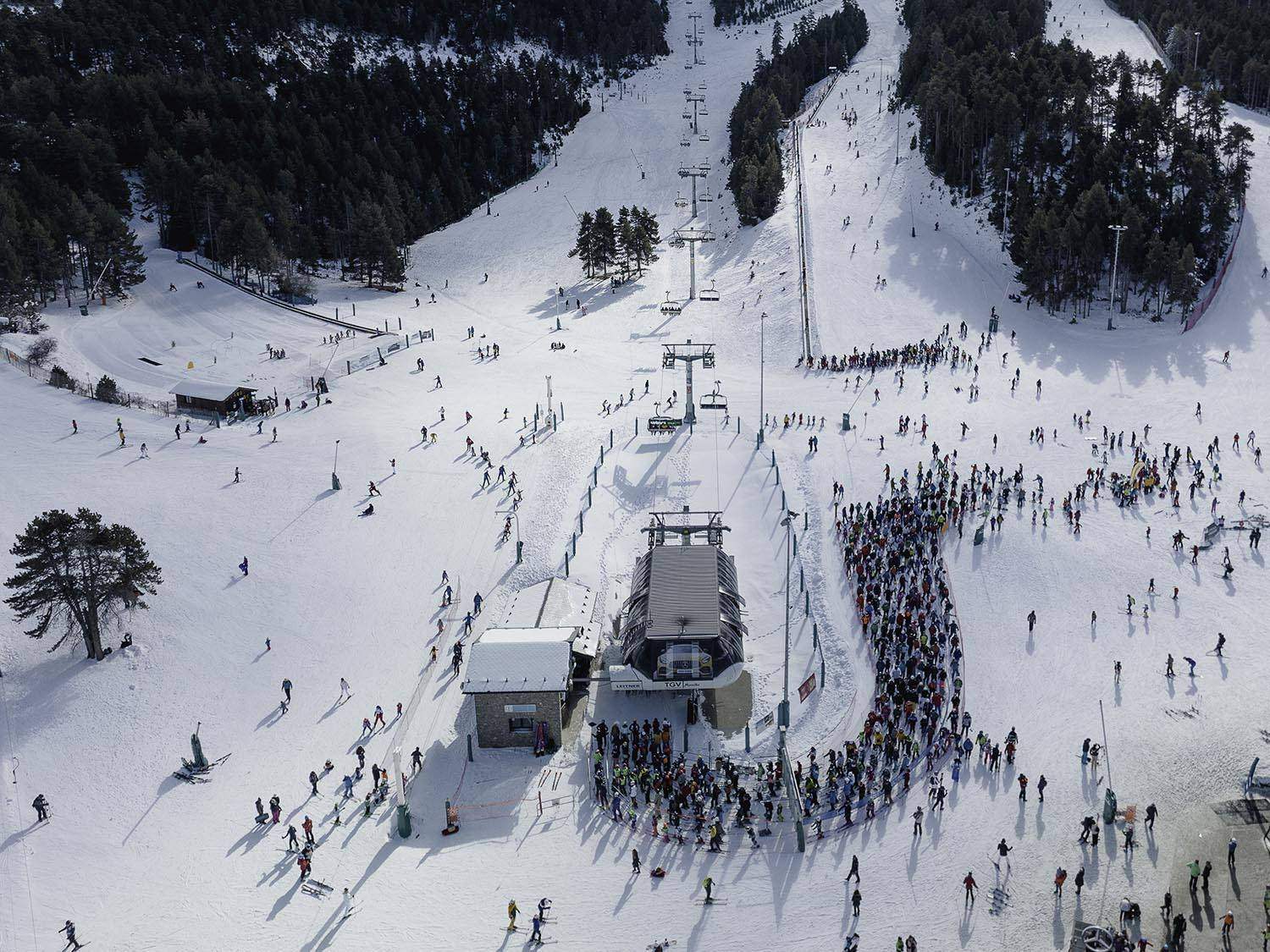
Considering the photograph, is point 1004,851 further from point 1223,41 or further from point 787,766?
point 1223,41

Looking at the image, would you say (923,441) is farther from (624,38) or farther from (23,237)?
(624,38)

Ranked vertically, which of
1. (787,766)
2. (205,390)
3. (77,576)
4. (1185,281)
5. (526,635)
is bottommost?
(787,766)

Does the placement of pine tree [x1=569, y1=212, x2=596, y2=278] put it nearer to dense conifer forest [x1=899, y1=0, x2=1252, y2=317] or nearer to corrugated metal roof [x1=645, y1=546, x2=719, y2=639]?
dense conifer forest [x1=899, y1=0, x2=1252, y2=317]

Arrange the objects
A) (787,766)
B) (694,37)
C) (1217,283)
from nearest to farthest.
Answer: (787,766)
(1217,283)
(694,37)

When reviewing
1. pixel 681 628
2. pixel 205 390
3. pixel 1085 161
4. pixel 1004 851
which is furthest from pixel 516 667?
pixel 1085 161

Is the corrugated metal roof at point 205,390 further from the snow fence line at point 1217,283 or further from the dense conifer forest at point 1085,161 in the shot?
the snow fence line at point 1217,283

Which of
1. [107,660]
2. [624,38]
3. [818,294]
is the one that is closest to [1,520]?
[107,660]

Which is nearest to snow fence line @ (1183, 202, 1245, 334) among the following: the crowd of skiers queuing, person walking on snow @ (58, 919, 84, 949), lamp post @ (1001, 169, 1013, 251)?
lamp post @ (1001, 169, 1013, 251)
